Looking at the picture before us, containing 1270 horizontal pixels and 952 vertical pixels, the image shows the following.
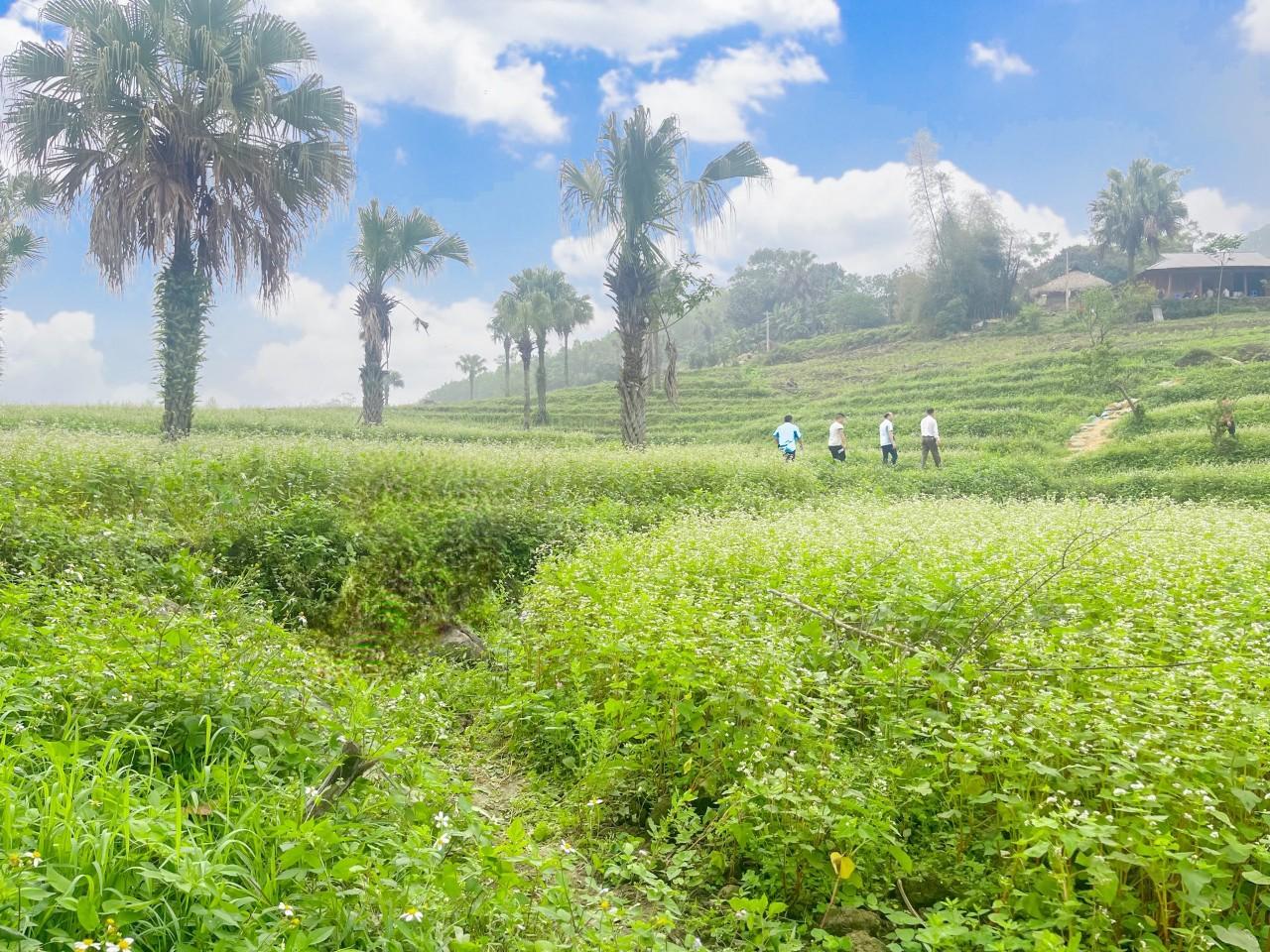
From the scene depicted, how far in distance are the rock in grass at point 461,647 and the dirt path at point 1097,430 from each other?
2110cm

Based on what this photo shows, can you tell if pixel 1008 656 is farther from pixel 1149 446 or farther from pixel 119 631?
pixel 1149 446

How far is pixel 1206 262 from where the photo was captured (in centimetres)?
4972

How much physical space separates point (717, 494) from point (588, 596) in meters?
7.08

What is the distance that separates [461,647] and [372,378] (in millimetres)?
23657

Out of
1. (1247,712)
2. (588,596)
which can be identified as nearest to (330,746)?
(588,596)

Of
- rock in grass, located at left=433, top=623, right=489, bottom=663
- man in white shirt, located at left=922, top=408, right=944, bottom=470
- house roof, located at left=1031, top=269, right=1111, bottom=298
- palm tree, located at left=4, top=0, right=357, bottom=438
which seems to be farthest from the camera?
house roof, located at left=1031, top=269, right=1111, bottom=298

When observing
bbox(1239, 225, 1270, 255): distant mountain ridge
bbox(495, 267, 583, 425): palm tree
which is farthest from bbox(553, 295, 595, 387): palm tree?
bbox(1239, 225, 1270, 255): distant mountain ridge

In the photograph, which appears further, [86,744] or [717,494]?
[717,494]

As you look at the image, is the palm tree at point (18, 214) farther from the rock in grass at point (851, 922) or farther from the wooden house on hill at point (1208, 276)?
the wooden house on hill at point (1208, 276)

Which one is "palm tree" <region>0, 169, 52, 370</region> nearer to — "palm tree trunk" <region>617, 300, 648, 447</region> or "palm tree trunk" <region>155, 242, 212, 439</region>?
"palm tree trunk" <region>155, 242, 212, 439</region>

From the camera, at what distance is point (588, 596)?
18.8 ft

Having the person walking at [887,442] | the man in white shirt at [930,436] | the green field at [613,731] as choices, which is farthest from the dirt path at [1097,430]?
the green field at [613,731]

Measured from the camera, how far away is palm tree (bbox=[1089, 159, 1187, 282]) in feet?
183

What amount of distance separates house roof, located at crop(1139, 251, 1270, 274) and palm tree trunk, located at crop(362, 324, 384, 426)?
164 ft
